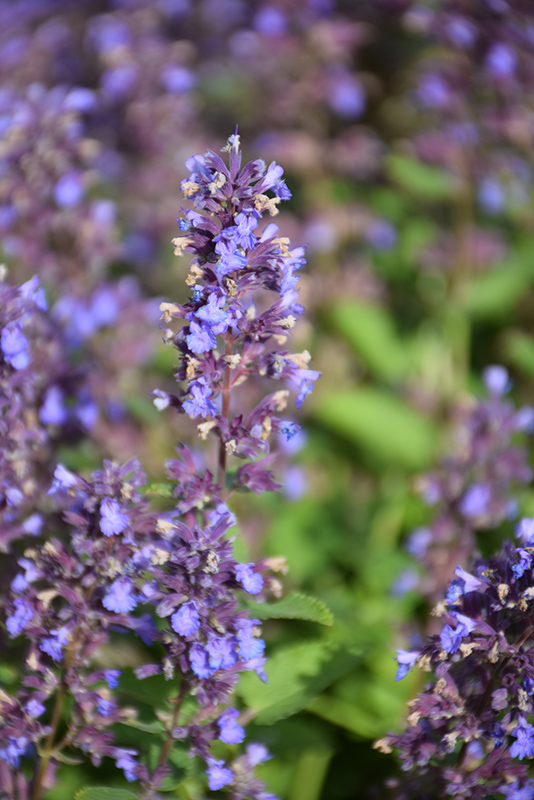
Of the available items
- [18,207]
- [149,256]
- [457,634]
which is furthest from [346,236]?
[457,634]

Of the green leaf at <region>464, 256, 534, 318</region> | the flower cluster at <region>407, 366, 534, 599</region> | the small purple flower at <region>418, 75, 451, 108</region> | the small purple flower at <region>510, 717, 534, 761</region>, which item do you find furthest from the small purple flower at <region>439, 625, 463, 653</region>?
the small purple flower at <region>418, 75, 451, 108</region>

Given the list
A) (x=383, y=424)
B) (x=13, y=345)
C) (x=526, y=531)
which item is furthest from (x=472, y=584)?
(x=383, y=424)

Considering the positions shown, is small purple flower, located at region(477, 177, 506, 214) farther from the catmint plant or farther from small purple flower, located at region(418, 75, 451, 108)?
the catmint plant

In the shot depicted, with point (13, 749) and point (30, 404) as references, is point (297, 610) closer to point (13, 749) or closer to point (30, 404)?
point (13, 749)

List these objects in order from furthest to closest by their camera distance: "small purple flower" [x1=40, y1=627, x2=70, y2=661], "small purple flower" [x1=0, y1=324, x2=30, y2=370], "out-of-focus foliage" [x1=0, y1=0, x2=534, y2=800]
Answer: "out-of-focus foliage" [x1=0, y1=0, x2=534, y2=800], "small purple flower" [x1=0, y1=324, x2=30, y2=370], "small purple flower" [x1=40, y1=627, x2=70, y2=661]

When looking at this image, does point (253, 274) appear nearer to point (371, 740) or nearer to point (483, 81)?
point (371, 740)

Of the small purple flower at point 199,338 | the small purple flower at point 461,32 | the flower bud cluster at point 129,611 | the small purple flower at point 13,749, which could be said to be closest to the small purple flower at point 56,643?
the flower bud cluster at point 129,611
